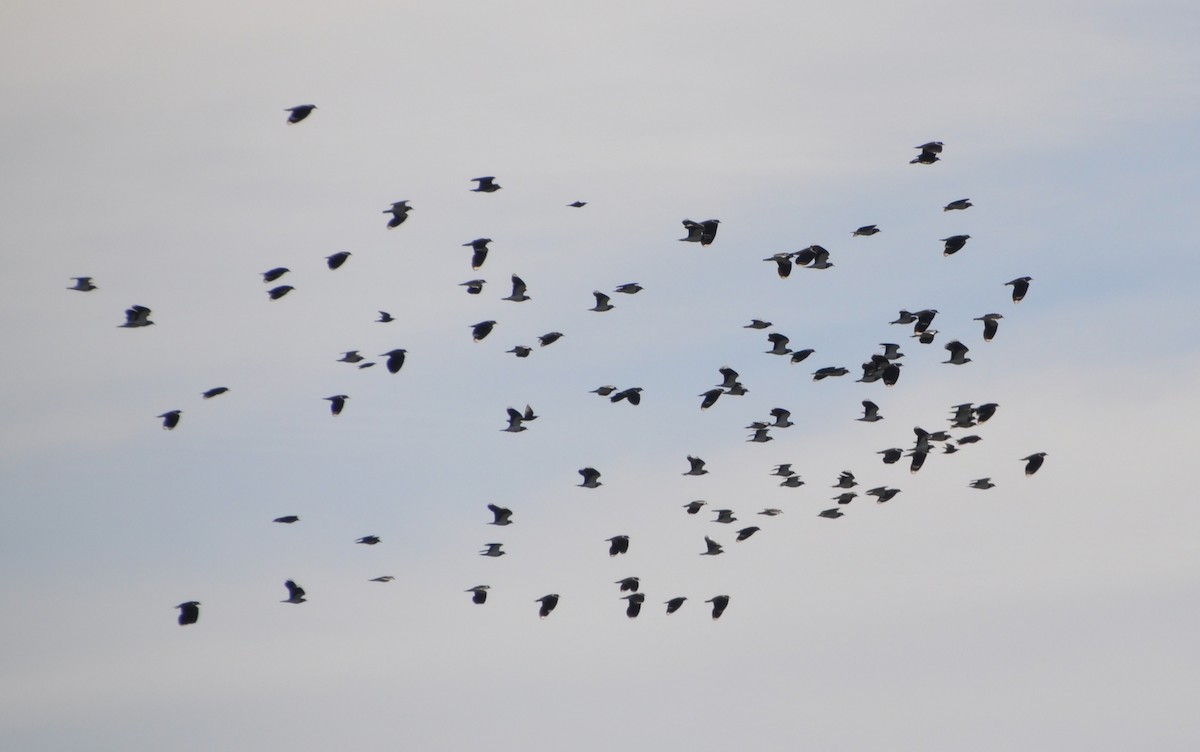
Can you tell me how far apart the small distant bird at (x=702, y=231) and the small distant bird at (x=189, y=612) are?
1076 inches

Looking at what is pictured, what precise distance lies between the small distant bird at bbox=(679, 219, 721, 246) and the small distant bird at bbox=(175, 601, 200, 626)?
2732 cm

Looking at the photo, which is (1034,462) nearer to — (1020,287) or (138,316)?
(1020,287)

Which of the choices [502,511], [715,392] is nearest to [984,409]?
[715,392]

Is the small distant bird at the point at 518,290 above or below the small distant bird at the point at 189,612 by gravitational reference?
above

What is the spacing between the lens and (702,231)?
104 meters

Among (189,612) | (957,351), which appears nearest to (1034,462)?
(957,351)

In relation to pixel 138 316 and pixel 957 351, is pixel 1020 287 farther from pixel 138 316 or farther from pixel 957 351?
pixel 138 316

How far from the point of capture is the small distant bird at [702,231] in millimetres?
103750

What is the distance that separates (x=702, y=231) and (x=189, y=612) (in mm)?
28408

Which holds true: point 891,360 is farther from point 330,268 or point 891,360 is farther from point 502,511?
point 330,268

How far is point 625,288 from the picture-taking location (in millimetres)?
112688

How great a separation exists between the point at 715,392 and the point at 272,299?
24.3m

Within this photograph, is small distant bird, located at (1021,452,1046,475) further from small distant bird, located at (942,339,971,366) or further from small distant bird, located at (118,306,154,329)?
small distant bird, located at (118,306,154,329)

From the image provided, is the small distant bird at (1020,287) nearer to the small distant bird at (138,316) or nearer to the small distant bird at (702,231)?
the small distant bird at (702,231)
